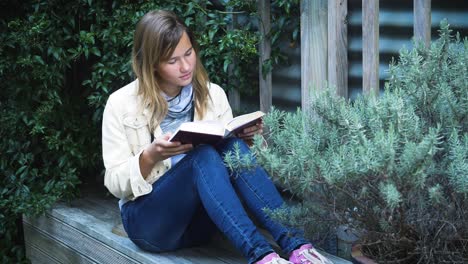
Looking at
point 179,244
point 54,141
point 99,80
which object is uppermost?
point 99,80

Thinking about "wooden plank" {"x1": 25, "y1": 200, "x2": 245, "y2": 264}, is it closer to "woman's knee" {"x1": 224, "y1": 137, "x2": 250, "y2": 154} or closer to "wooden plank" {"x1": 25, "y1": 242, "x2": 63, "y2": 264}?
"wooden plank" {"x1": 25, "y1": 242, "x2": 63, "y2": 264}

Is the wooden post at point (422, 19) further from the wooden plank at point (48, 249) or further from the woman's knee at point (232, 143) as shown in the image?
the wooden plank at point (48, 249)

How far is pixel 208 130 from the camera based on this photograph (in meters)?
2.57

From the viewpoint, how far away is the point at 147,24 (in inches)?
115

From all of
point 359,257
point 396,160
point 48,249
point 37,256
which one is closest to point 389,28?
point 359,257

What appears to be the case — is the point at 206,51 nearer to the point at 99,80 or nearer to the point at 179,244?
the point at 99,80

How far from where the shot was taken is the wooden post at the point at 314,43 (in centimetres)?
312

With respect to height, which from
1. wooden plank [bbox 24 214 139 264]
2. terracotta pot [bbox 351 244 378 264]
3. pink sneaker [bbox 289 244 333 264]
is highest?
terracotta pot [bbox 351 244 378 264]

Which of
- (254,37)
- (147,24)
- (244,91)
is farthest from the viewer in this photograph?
(244,91)

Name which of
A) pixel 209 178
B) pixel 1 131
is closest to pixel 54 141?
pixel 1 131

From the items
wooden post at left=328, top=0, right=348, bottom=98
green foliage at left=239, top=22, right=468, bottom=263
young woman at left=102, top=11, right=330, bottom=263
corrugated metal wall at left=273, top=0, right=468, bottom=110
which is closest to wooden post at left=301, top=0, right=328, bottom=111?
wooden post at left=328, top=0, right=348, bottom=98

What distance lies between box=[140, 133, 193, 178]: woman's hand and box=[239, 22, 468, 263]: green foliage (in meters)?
0.46

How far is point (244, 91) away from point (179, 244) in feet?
3.03

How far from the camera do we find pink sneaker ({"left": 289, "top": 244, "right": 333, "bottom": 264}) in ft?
8.61
